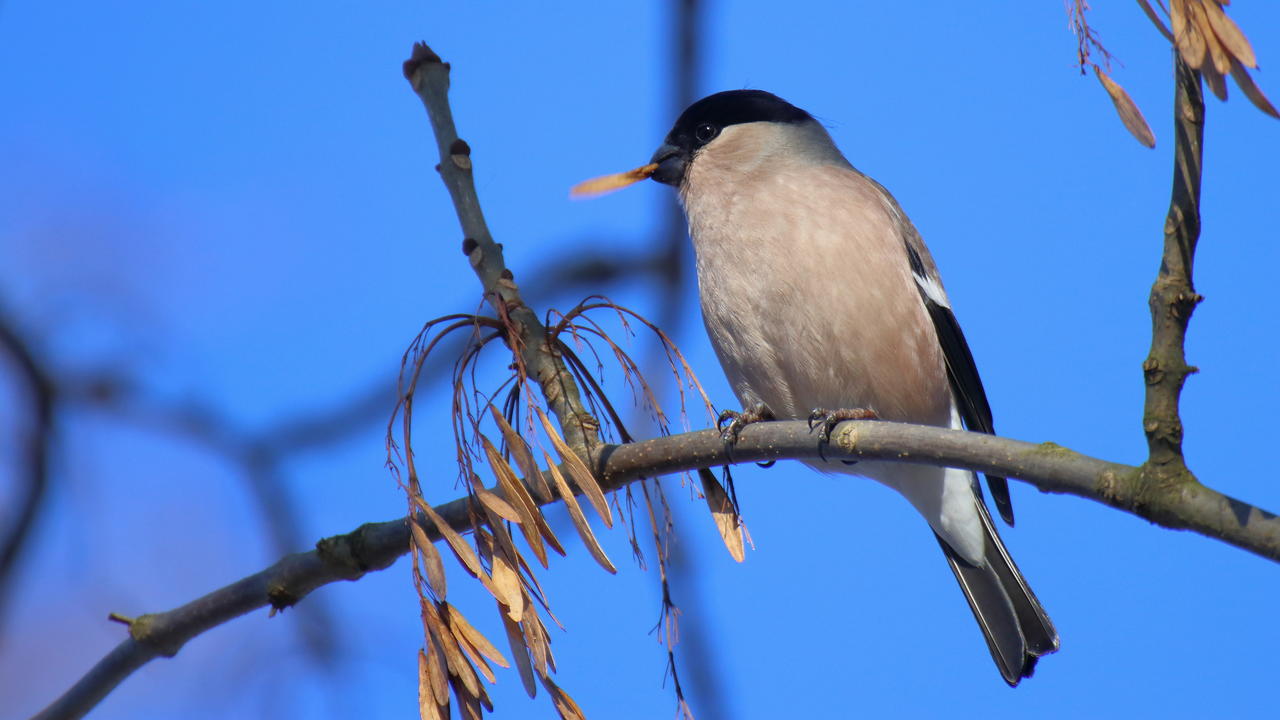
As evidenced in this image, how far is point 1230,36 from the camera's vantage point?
1.86 meters

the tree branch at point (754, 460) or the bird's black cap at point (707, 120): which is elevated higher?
the bird's black cap at point (707, 120)

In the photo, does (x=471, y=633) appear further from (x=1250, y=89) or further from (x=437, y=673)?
(x=1250, y=89)

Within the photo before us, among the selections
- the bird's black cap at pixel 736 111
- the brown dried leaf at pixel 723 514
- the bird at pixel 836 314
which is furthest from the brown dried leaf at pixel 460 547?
the bird's black cap at pixel 736 111

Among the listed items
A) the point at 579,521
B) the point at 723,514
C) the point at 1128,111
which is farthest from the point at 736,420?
the point at 1128,111

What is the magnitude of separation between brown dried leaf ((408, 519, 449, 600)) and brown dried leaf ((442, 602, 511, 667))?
4 cm

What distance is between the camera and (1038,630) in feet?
14.5

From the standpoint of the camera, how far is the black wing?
455 centimetres

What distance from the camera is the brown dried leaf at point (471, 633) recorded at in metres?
2.42

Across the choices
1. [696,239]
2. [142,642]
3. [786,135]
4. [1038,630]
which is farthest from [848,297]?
[142,642]

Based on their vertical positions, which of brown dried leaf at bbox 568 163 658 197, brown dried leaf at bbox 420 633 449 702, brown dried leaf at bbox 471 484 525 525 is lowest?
brown dried leaf at bbox 420 633 449 702

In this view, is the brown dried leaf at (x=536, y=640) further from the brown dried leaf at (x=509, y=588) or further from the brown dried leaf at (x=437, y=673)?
the brown dried leaf at (x=437, y=673)

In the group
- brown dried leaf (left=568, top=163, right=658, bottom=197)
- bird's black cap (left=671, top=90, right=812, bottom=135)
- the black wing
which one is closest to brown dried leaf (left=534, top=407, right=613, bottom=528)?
brown dried leaf (left=568, top=163, right=658, bottom=197)

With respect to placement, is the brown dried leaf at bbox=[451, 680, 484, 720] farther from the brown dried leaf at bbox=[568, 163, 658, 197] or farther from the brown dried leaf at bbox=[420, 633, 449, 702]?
the brown dried leaf at bbox=[568, 163, 658, 197]

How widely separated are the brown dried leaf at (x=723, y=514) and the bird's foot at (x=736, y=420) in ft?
0.51
